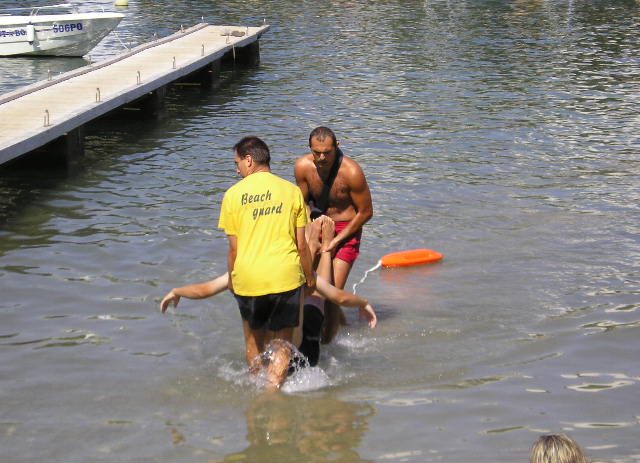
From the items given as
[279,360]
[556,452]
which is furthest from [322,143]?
[556,452]

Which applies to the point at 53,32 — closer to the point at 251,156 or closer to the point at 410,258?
the point at 410,258

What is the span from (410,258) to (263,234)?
15.2 feet

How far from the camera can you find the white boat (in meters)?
29.1

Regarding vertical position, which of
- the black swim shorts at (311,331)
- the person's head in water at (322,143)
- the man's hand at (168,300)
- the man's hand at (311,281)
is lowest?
the black swim shorts at (311,331)

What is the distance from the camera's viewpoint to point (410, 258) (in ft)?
38.0

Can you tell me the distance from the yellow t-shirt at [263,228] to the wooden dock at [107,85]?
7.21 meters

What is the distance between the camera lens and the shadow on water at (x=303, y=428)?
7.00 m

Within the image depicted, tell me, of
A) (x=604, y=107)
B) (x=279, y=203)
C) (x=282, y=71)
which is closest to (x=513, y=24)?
(x=282, y=71)

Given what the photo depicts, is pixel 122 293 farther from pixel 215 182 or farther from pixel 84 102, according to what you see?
pixel 84 102

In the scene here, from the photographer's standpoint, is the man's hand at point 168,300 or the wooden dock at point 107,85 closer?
the man's hand at point 168,300

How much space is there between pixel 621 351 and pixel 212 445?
3645 mm

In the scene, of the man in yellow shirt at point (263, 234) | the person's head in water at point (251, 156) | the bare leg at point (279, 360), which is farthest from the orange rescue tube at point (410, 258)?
the person's head in water at point (251, 156)

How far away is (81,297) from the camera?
1041 centimetres

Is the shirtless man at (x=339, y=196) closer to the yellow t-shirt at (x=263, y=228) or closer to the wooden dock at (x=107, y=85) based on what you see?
the yellow t-shirt at (x=263, y=228)
